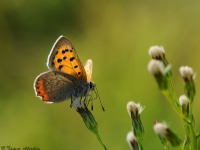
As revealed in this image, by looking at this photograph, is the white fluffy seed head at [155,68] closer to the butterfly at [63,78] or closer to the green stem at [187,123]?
the green stem at [187,123]

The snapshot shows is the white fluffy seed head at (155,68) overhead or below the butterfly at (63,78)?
below

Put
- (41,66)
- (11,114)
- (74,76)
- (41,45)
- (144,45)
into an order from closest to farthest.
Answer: (74,76) → (11,114) → (144,45) → (41,66) → (41,45)

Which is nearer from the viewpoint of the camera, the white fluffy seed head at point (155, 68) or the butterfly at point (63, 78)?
the white fluffy seed head at point (155, 68)

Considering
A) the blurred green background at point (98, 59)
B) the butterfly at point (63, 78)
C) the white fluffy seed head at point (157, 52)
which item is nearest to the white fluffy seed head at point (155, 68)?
the white fluffy seed head at point (157, 52)

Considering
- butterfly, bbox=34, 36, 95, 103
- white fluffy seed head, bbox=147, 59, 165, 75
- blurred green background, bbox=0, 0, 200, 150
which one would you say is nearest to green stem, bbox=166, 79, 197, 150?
white fluffy seed head, bbox=147, 59, 165, 75

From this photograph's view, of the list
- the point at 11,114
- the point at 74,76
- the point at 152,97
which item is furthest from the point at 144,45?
the point at 74,76

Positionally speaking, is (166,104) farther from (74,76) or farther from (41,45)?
(41,45)

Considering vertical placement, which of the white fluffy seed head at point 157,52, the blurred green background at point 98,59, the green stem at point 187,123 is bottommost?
the green stem at point 187,123

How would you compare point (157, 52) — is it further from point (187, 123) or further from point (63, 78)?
point (63, 78)
